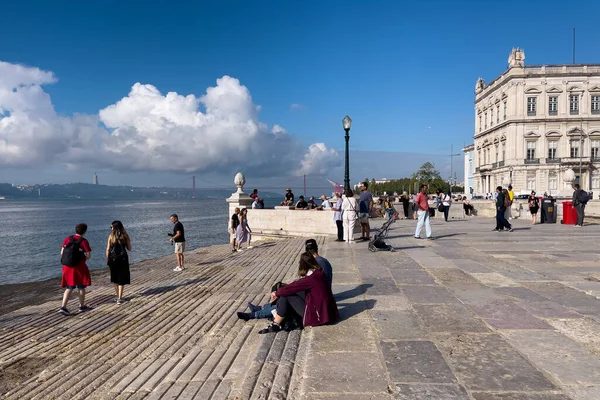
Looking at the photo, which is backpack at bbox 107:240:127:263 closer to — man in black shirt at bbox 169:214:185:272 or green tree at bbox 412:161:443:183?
man in black shirt at bbox 169:214:185:272

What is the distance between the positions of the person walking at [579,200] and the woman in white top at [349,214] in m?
9.39

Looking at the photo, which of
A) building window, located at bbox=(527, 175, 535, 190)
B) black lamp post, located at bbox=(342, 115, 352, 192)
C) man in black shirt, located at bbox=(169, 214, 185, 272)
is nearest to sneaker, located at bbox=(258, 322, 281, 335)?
man in black shirt, located at bbox=(169, 214, 185, 272)

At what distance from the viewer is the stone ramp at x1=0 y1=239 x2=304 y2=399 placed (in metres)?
3.87

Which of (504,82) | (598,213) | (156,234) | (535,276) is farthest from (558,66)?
(535,276)

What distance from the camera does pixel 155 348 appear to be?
5.28 metres

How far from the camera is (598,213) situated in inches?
845

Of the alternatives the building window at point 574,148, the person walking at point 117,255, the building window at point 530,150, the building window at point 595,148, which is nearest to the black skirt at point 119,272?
the person walking at point 117,255

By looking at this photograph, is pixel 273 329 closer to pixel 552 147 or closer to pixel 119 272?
pixel 119 272

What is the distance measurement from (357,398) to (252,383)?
933 millimetres

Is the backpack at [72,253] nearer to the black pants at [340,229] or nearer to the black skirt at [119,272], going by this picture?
the black skirt at [119,272]

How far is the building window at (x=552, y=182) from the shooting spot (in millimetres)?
56050

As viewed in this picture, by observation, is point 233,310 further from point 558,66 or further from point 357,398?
point 558,66

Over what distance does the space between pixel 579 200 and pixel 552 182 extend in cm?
4718

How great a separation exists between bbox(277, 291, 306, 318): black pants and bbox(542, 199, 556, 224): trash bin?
17971mm
